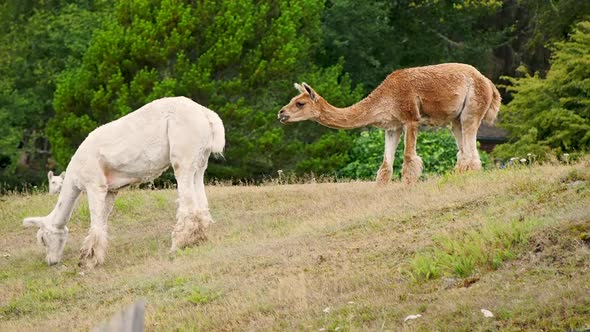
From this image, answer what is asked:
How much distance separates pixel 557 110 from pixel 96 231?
13116 millimetres

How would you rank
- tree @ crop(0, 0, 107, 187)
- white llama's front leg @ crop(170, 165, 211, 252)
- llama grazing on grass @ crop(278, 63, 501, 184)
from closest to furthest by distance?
white llama's front leg @ crop(170, 165, 211, 252), llama grazing on grass @ crop(278, 63, 501, 184), tree @ crop(0, 0, 107, 187)

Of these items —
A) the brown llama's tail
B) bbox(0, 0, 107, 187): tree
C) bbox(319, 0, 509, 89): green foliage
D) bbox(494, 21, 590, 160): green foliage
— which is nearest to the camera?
the brown llama's tail

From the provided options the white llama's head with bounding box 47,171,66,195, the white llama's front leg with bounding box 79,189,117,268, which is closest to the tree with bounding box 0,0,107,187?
the white llama's head with bounding box 47,171,66,195

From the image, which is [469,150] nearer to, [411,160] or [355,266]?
[411,160]

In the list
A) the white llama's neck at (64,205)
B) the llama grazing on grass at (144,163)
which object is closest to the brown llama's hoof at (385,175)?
the llama grazing on grass at (144,163)

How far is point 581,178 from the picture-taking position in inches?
545

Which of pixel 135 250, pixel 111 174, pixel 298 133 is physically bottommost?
pixel 298 133

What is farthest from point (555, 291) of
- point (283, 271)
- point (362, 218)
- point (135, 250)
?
point (135, 250)

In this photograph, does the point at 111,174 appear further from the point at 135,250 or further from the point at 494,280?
the point at 494,280

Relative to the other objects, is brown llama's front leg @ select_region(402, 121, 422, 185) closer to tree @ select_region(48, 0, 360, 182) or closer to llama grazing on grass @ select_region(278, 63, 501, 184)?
llama grazing on grass @ select_region(278, 63, 501, 184)

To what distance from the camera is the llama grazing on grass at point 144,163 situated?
16297mm

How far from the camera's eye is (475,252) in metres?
11.2

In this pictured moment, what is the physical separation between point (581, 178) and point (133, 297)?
5252 mm

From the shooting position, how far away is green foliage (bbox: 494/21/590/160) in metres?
25.7
